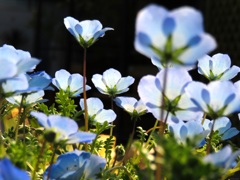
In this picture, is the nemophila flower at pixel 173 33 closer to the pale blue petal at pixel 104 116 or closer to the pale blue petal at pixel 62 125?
the pale blue petal at pixel 62 125

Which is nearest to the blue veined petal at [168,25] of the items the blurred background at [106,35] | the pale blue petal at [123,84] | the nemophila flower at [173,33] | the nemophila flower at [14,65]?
the nemophila flower at [173,33]

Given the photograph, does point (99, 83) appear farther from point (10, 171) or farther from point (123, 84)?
point (10, 171)

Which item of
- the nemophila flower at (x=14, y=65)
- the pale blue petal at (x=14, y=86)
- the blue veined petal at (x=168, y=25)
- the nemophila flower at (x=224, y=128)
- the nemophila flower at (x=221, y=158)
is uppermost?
the blue veined petal at (x=168, y=25)

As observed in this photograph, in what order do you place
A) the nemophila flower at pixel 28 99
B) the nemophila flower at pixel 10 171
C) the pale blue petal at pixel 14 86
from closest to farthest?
1. the nemophila flower at pixel 10 171
2. the pale blue petal at pixel 14 86
3. the nemophila flower at pixel 28 99

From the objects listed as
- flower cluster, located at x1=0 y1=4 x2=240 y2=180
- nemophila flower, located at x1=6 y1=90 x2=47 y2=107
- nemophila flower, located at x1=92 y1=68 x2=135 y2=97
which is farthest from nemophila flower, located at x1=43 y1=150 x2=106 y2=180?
nemophila flower, located at x1=92 y1=68 x2=135 y2=97

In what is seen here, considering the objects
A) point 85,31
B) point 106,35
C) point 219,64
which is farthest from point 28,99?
point 106,35

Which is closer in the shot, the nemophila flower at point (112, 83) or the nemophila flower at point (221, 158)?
the nemophila flower at point (221, 158)
